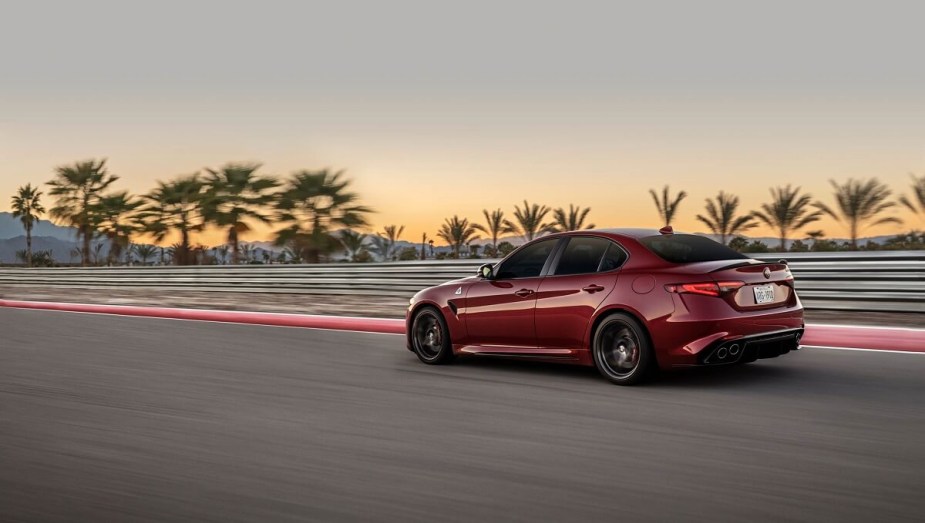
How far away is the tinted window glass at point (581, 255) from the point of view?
9.20m

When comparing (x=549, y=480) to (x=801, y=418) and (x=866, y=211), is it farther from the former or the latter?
(x=866, y=211)

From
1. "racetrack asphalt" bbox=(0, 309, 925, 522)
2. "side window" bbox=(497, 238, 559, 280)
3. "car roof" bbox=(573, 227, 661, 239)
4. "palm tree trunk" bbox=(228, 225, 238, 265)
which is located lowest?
"racetrack asphalt" bbox=(0, 309, 925, 522)

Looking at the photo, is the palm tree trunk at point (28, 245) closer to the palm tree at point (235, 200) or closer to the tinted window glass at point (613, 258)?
the palm tree at point (235, 200)

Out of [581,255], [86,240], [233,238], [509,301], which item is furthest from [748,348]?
[86,240]

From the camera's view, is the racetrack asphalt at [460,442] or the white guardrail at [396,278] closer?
the racetrack asphalt at [460,442]

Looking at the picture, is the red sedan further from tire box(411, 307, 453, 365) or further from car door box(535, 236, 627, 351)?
tire box(411, 307, 453, 365)

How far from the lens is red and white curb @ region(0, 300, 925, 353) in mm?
11164

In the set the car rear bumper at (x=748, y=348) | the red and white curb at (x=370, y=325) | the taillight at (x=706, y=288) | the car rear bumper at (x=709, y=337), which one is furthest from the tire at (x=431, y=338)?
the red and white curb at (x=370, y=325)

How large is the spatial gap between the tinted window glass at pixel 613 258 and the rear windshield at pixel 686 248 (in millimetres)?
213

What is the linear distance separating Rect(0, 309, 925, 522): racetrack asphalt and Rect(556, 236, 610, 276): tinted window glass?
100 cm

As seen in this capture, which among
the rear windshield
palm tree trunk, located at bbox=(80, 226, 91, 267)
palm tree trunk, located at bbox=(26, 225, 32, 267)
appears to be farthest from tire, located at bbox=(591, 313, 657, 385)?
palm tree trunk, located at bbox=(26, 225, 32, 267)

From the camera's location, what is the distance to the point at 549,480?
5.34 m

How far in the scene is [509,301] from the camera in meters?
9.68

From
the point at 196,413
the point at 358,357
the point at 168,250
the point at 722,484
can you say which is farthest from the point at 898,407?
the point at 168,250
